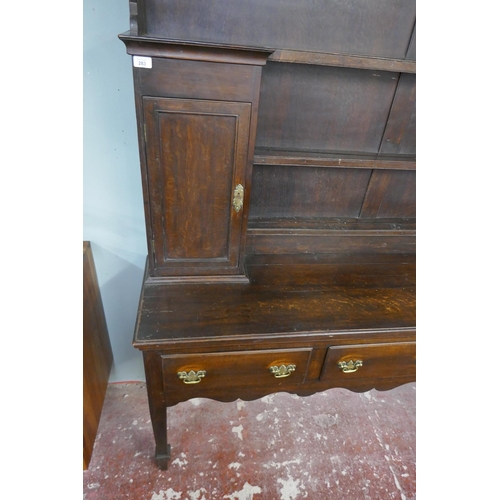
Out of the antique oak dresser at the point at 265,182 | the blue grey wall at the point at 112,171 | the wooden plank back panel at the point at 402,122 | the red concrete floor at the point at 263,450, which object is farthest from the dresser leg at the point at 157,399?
the wooden plank back panel at the point at 402,122

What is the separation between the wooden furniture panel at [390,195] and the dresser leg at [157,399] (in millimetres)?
1094

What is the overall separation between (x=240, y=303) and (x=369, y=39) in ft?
3.41

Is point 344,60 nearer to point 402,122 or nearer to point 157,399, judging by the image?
point 402,122

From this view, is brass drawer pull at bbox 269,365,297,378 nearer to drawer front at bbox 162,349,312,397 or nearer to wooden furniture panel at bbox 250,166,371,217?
drawer front at bbox 162,349,312,397

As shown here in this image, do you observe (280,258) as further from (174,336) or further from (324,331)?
(174,336)

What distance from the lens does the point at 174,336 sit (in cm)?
99

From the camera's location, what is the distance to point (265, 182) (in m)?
1.37

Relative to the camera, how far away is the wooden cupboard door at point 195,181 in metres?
0.98

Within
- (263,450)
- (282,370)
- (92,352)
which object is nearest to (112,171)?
(92,352)

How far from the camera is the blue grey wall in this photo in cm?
108

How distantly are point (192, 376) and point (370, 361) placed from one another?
645 millimetres

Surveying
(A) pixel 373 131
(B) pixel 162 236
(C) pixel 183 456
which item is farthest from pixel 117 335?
(A) pixel 373 131

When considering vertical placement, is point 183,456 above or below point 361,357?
below
